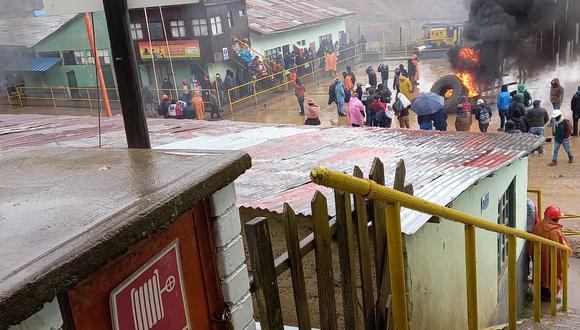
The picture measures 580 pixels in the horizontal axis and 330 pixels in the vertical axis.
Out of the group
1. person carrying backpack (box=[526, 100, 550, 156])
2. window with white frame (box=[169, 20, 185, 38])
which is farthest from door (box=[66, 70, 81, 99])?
person carrying backpack (box=[526, 100, 550, 156])

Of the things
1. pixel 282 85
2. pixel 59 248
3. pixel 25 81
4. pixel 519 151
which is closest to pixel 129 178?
pixel 59 248

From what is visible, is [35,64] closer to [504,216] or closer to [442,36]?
[442,36]

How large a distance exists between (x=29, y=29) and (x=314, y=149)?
22117mm

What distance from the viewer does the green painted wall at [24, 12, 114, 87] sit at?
78.1 ft

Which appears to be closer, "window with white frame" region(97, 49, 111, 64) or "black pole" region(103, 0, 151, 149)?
"black pole" region(103, 0, 151, 149)

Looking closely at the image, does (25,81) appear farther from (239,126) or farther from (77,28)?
(239,126)

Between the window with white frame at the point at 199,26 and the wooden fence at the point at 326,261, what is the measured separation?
19932 millimetres

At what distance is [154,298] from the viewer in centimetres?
187

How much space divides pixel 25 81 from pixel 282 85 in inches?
484

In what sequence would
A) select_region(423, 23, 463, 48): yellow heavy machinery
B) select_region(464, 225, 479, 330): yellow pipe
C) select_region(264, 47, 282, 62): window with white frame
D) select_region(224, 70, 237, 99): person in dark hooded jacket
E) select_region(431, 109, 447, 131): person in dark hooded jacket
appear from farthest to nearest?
1. select_region(423, 23, 463, 48): yellow heavy machinery
2. select_region(264, 47, 282, 62): window with white frame
3. select_region(224, 70, 237, 99): person in dark hooded jacket
4. select_region(431, 109, 447, 131): person in dark hooded jacket
5. select_region(464, 225, 479, 330): yellow pipe

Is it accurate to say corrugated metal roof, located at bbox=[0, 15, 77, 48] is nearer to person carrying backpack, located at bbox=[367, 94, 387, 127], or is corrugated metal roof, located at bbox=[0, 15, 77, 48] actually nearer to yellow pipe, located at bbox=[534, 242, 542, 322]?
person carrying backpack, located at bbox=[367, 94, 387, 127]

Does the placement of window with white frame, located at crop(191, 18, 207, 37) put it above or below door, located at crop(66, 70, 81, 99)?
above

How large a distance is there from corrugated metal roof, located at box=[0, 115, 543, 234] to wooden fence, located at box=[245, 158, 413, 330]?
24.0 inches

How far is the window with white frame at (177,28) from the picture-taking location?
22.2m
